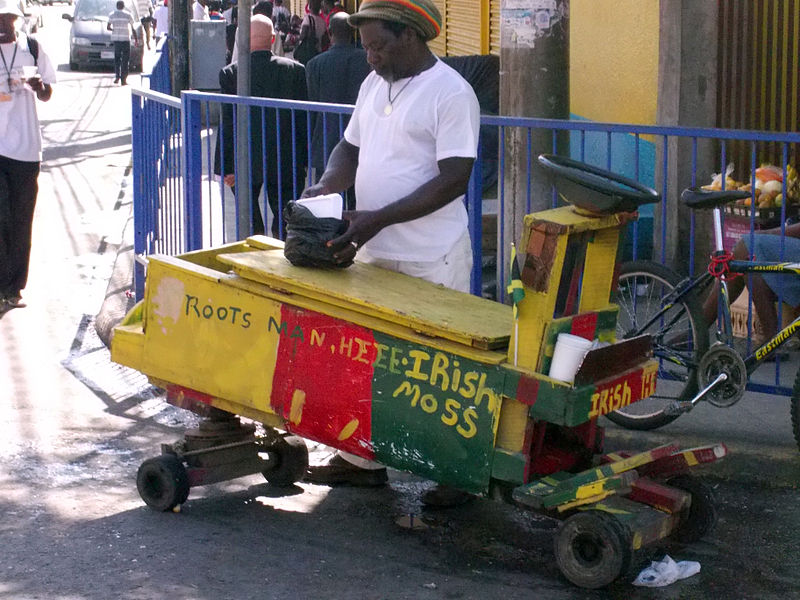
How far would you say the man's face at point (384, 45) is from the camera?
454cm

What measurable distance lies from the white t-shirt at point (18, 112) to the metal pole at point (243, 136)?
1.64m

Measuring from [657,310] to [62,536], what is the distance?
9.29 feet

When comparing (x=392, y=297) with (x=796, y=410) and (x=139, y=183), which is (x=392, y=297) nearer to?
(x=796, y=410)

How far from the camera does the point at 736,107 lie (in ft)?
27.5

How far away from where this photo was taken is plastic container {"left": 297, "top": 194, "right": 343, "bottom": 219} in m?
4.52

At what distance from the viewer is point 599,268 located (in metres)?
4.30

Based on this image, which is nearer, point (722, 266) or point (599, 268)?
point (599, 268)

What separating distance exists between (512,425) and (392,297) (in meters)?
0.61

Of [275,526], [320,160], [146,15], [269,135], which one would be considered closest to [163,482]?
[275,526]

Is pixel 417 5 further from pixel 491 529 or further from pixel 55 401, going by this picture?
pixel 55 401

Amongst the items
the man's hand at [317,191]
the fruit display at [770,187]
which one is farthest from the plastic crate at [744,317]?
the man's hand at [317,191]

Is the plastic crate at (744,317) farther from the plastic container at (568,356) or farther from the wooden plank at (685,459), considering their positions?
the plastic container at (568,356)

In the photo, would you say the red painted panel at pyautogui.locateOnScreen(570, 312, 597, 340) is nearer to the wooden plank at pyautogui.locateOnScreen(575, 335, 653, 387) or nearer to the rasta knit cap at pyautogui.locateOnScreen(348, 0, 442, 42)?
the wooden plank at pyautogui.locateOnScreen(575, 335, 653, 387)

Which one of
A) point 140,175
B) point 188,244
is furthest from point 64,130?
point 188,244
